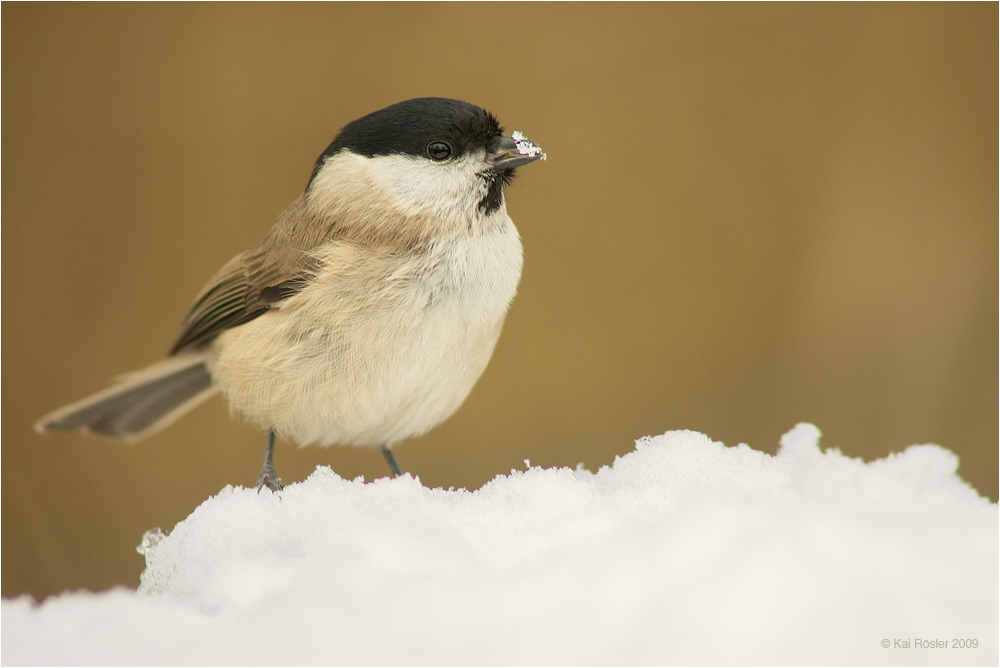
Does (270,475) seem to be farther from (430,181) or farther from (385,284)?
(430,181)

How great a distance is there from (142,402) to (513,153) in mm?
831

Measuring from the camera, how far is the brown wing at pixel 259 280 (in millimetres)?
1095

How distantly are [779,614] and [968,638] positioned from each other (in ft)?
0.44

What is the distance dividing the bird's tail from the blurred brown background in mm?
526

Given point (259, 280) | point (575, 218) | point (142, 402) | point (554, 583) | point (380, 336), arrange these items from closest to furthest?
1. point (554, 583)
2. point (380, 336)
3. point (259, 280)
4. point (142, 402)
5. point (575, 218)

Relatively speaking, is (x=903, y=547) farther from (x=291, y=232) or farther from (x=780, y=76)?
(x=780, y=76)

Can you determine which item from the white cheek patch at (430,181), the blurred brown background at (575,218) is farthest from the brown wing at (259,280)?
the blurred brown background at (575,218)

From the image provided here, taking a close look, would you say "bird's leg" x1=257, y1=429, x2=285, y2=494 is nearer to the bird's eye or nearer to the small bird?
the small bird

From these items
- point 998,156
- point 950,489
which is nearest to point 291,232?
point 950,489

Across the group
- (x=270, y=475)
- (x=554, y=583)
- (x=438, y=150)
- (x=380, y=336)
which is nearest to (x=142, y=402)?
(x=270, y=475)

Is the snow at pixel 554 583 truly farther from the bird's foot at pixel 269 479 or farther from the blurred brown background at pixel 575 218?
the blurred brown background at pixel 575 218

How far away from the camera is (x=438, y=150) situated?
105 cm

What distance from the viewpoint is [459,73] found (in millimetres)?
1812

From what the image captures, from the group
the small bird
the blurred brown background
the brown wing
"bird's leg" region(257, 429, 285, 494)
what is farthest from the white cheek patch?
the blurred brown background
